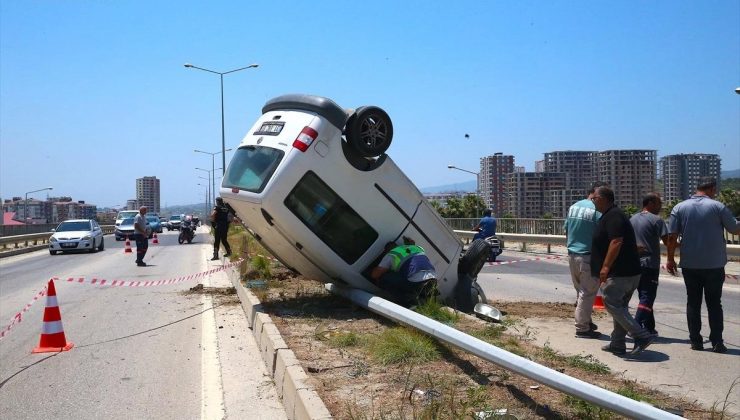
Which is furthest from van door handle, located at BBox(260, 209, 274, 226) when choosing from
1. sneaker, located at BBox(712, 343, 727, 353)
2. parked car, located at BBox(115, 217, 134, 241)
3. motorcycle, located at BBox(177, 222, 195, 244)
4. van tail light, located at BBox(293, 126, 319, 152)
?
parked car, located at BBox(115, 217, 134, 241)

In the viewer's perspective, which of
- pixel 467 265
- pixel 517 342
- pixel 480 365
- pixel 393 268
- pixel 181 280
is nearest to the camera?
pixel 480 365

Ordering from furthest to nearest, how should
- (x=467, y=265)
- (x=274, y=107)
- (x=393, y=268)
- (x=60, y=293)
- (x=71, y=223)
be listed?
(x=71, y=223) < (x=60, y=293) < (x=467, y=265) < (x=274, y=107) < (x=393, y=268)

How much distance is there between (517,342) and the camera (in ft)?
21.5

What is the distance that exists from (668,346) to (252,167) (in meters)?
5.37

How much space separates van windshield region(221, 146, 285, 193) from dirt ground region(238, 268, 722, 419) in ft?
5.66

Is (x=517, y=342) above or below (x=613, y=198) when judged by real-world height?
below

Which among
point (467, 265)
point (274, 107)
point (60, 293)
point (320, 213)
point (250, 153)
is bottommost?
point (60, 293)

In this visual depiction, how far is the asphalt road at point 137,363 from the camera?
5434 mm

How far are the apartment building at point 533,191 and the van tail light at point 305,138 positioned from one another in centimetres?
4203

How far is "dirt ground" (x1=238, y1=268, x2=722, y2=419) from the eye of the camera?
170 inches

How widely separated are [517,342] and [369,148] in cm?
307

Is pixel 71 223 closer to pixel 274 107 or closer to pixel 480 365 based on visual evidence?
pixel 274 107

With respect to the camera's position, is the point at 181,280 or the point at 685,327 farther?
the point at 181,280

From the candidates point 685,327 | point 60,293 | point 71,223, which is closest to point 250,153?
point 685,327
